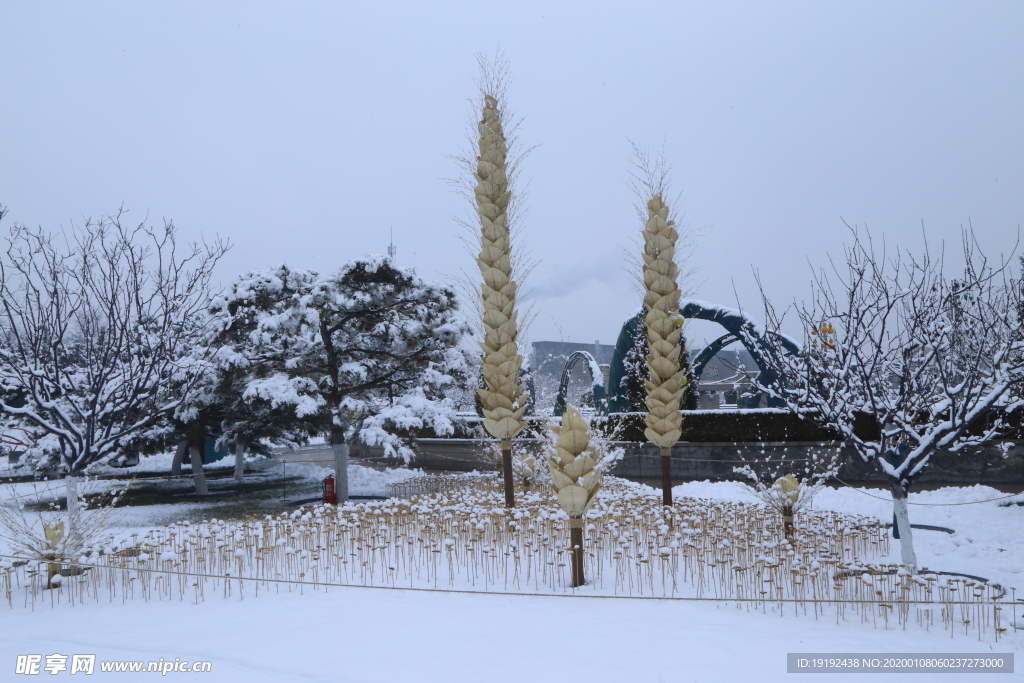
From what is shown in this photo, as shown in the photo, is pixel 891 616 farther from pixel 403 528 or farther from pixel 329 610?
pixel 403 528

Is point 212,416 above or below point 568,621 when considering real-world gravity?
above

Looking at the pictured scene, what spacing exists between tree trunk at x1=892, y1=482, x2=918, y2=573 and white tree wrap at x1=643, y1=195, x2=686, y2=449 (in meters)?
2.57

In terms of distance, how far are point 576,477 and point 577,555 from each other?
677 millimetres

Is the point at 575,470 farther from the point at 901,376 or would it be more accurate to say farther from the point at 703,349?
the point at 703,349

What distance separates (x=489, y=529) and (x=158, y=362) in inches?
187

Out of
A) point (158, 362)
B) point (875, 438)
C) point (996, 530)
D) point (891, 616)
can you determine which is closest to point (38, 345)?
point (158, 362)

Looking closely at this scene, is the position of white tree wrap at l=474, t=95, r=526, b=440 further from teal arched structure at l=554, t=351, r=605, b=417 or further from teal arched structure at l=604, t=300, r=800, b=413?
teal arched structure at l=604, t=300, r=800, b=413

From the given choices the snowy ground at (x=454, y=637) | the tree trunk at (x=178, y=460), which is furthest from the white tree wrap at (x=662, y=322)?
the tree trunk at (x=178, y=460)

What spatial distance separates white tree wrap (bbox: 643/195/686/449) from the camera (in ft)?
27.3

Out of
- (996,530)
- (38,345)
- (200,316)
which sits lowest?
(996,530)

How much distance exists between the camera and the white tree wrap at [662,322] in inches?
328

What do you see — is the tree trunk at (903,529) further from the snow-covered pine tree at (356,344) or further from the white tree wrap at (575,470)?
the snow-covered pine tree at (356,344)

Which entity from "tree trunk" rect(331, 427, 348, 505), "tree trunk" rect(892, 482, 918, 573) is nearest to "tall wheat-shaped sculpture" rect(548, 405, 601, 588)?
"tree trunk" rect(892, 482, 918, 573)

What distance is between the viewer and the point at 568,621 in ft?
16.2
